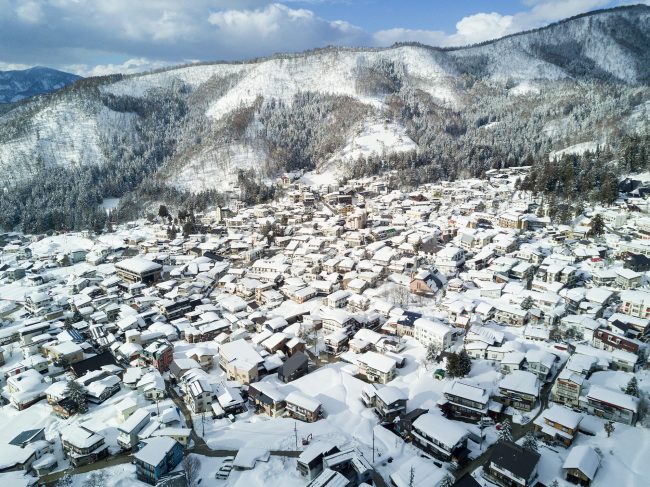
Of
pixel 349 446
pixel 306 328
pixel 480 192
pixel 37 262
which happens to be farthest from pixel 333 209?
pixel 349 446

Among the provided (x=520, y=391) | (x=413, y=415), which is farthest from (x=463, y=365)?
(x=413, y=415)

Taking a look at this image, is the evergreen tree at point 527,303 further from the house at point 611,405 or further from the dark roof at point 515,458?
the dark roof at point 515,458

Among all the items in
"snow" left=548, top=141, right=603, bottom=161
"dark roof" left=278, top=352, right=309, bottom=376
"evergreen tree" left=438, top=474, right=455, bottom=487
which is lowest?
"evergreen tree" left=438, top=474, right=455, bottom=487

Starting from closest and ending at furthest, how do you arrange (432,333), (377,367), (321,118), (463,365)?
(463,365)
(377,367)
(432,333)
(321,118)

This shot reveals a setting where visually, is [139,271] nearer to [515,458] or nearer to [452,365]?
[452,365]

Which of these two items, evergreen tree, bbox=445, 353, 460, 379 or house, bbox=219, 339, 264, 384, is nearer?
evergreen tree, bbox=445, 353, 460, 379

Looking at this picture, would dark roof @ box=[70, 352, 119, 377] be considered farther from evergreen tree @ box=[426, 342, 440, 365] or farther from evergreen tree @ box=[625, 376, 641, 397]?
evergreen tree @ box=[625, 376, 641, 397]

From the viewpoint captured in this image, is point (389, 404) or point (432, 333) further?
point (432, 333)

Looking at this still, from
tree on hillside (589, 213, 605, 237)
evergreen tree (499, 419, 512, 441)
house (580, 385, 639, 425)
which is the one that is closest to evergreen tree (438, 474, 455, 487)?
evergreen tree (499, 419, 512, 441)
